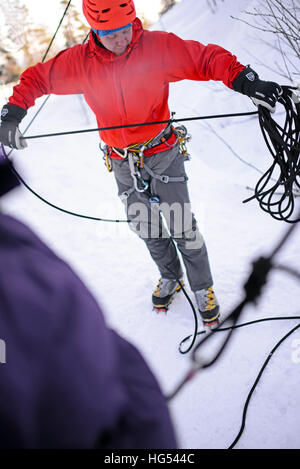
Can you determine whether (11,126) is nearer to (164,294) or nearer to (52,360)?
(164,294)

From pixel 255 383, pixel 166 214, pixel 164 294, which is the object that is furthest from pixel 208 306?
pixel 166 214

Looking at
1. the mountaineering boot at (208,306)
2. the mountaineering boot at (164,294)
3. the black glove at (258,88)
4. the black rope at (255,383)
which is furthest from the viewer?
the mountaineering boot at (164,294)

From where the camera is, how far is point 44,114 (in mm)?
11219

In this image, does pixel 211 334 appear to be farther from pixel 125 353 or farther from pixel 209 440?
pixel 125 353

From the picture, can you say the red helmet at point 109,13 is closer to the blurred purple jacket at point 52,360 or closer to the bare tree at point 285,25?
the bare tree at point 285,25

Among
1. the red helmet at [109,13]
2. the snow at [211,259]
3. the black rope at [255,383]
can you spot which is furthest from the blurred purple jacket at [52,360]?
the red helmet at [109,13]

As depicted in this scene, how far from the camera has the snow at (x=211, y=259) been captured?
1.65 meters

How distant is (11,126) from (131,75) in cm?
67

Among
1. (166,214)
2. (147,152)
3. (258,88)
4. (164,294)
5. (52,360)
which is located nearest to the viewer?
(52,360)

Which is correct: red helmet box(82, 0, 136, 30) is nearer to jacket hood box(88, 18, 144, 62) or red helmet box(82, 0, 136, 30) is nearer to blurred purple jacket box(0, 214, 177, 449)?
jacket hood box(88, 18, 144, 62)

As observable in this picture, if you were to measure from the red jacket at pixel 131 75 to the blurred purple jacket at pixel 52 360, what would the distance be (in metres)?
1.34

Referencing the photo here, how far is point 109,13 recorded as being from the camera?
1480mm

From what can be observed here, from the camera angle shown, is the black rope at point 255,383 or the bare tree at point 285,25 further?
the bare tree at point 285,25

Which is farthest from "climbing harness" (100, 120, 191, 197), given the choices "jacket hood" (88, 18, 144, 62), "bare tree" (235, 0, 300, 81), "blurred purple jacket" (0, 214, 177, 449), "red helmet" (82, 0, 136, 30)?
"blurred purple jacket" (0, 214, 177, 449)
